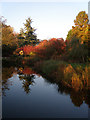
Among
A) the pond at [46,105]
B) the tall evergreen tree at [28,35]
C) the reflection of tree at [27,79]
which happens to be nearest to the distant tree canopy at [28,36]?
the tall evergreen tree at [28,35]

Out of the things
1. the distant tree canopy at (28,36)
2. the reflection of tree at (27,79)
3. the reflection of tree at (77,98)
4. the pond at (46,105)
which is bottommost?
the pond at (46,105)

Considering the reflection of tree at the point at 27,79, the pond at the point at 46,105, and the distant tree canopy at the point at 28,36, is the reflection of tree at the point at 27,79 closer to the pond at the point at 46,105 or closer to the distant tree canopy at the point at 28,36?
the pond at the point at 46,105

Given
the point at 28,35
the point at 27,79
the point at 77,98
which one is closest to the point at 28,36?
the point at 28,35

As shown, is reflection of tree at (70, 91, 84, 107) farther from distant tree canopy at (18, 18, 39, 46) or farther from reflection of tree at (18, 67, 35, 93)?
distant tree canopy at (18, 18, 39, 46)

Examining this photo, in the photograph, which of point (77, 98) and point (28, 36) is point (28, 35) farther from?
point (77, 98)

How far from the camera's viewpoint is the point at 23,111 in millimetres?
4961

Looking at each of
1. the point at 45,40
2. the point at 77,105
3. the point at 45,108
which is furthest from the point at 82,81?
the point at 45,40

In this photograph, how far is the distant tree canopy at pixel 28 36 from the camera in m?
43.6

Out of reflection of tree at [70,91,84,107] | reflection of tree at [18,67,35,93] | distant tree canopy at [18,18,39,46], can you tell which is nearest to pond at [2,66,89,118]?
reflection of tree at [70,91,84,107]

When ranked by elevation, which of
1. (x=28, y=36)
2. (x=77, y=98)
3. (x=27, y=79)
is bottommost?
(x=77, y=98)

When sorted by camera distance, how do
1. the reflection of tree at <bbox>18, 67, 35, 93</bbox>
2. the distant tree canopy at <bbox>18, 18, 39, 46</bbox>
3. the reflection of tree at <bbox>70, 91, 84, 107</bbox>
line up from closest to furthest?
the reflection of tree at <bbox>70, 91, 84, 107</bbox> → the reflection of tree at <bbox>18, 67, 35, 93</bbox> → the distant tree canopy at <bbox>18, 18, 39, 46</bbox>

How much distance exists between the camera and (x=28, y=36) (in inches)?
1764

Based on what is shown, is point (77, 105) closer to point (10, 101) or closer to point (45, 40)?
point (10, 101)

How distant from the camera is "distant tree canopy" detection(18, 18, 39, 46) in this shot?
4364 cm
